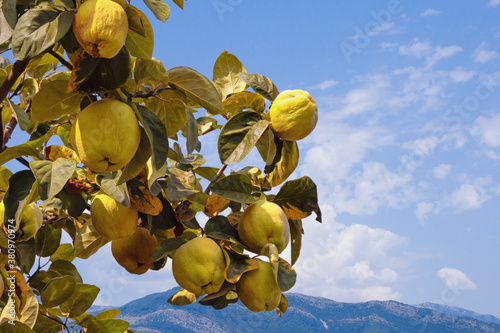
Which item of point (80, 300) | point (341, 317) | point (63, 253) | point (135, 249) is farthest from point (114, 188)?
point (341, 317)

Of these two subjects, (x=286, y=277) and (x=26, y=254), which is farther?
(x=26, y=254)

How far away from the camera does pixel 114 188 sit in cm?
139

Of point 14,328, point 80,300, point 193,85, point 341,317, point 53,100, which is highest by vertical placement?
point 341,317

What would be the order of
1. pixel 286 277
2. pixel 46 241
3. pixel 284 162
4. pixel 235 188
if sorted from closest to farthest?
pixel 286 277
pixel 235 188
pixel 284 162
pixel 46 241

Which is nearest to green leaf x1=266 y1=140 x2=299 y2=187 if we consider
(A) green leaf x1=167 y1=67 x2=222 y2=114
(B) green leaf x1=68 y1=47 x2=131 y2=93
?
(A) green leaf x1=167 y1=67 x2=222 y2=114

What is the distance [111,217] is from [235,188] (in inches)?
15.6

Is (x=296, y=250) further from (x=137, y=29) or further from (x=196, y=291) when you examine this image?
(x=137, y=29)

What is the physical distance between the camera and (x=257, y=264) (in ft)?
4.71

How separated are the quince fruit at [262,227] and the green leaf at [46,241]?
0.97 metres

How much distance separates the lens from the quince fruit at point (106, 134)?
1100 millimetres

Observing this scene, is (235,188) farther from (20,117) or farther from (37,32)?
(20,117)

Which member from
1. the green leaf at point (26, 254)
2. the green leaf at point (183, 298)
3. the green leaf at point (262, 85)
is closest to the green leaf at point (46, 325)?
the green leaf at point (26, 254)

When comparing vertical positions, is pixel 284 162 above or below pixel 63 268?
above

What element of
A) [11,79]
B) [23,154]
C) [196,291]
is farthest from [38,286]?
[11,79]
